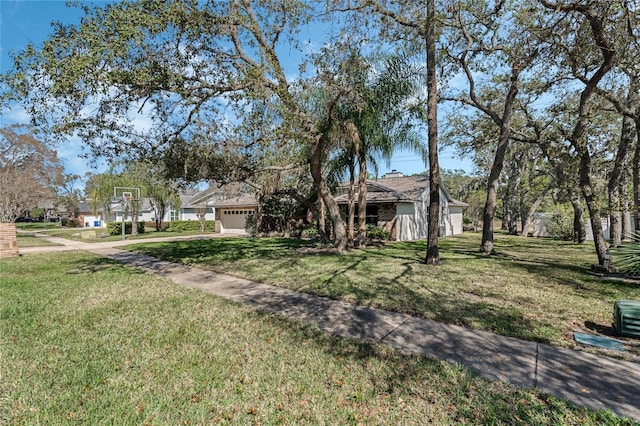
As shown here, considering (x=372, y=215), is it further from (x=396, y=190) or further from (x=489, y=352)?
(x=489, y=352)

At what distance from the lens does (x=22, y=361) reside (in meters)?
3.50

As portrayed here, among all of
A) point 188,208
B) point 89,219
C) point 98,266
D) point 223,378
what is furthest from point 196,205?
point 223,378

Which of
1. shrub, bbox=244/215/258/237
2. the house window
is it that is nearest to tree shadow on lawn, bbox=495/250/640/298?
the house window

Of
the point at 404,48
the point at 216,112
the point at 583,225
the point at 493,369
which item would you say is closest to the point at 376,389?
the point at 493,369

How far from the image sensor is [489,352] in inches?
148

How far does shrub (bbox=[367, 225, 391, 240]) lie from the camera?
17.9 m

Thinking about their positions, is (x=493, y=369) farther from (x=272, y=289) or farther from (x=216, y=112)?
(x=216, y=112)

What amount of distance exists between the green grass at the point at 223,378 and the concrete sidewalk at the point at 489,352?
24 cm

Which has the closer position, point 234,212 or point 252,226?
point 252,226

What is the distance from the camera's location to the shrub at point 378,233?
17.9m

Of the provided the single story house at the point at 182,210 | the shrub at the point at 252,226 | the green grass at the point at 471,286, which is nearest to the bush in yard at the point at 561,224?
the green grass at the point at 471,286

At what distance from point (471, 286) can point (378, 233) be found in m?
10.9

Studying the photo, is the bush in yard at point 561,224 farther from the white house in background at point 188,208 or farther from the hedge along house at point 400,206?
the white house in background at point 188,208

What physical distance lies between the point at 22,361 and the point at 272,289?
13.6ft
